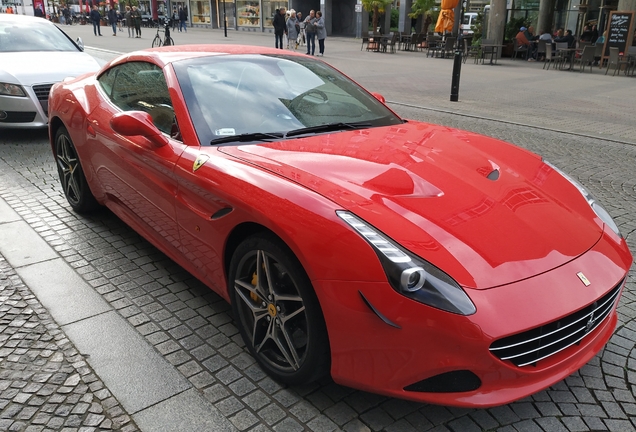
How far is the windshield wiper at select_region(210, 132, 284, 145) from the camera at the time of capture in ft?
10.2

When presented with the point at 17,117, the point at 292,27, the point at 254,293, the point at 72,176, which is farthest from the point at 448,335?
the point at 292,27

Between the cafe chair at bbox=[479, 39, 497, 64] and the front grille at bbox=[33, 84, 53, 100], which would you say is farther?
the cafe chair at bbox=[479, 39, 497, 64]

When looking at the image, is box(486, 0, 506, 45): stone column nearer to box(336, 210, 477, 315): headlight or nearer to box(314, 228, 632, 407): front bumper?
box(314, 228, 632, 407): front bumper

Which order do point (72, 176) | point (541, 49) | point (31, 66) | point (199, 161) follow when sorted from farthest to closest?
1. point (541, 49)
2. point (31, 66)
3. point (72, 176)
4. point (199, 161)

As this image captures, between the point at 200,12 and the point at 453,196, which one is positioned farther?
the point at 200,12

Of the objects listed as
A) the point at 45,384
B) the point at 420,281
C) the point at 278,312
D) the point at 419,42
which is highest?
the point at 419,42

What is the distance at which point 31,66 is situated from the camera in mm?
7730

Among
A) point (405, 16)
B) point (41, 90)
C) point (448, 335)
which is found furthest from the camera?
point (405, 16)

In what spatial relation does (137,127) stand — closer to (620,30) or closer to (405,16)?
(620,30)

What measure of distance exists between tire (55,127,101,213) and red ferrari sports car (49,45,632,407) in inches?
36.6

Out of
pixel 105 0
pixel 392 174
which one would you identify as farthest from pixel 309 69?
pixel 105 0

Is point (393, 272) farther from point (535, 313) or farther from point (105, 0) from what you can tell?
point (105, 0)

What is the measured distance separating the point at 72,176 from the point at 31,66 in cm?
391

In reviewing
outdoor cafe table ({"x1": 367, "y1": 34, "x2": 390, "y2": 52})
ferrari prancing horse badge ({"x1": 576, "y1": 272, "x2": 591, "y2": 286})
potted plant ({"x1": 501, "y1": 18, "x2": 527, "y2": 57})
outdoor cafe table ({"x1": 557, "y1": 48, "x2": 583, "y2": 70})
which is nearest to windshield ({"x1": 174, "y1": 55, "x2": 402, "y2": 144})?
ferrari prancing horse badge ({"x1": 576, "y1": 272, "x2": 591, "y2": 286})
